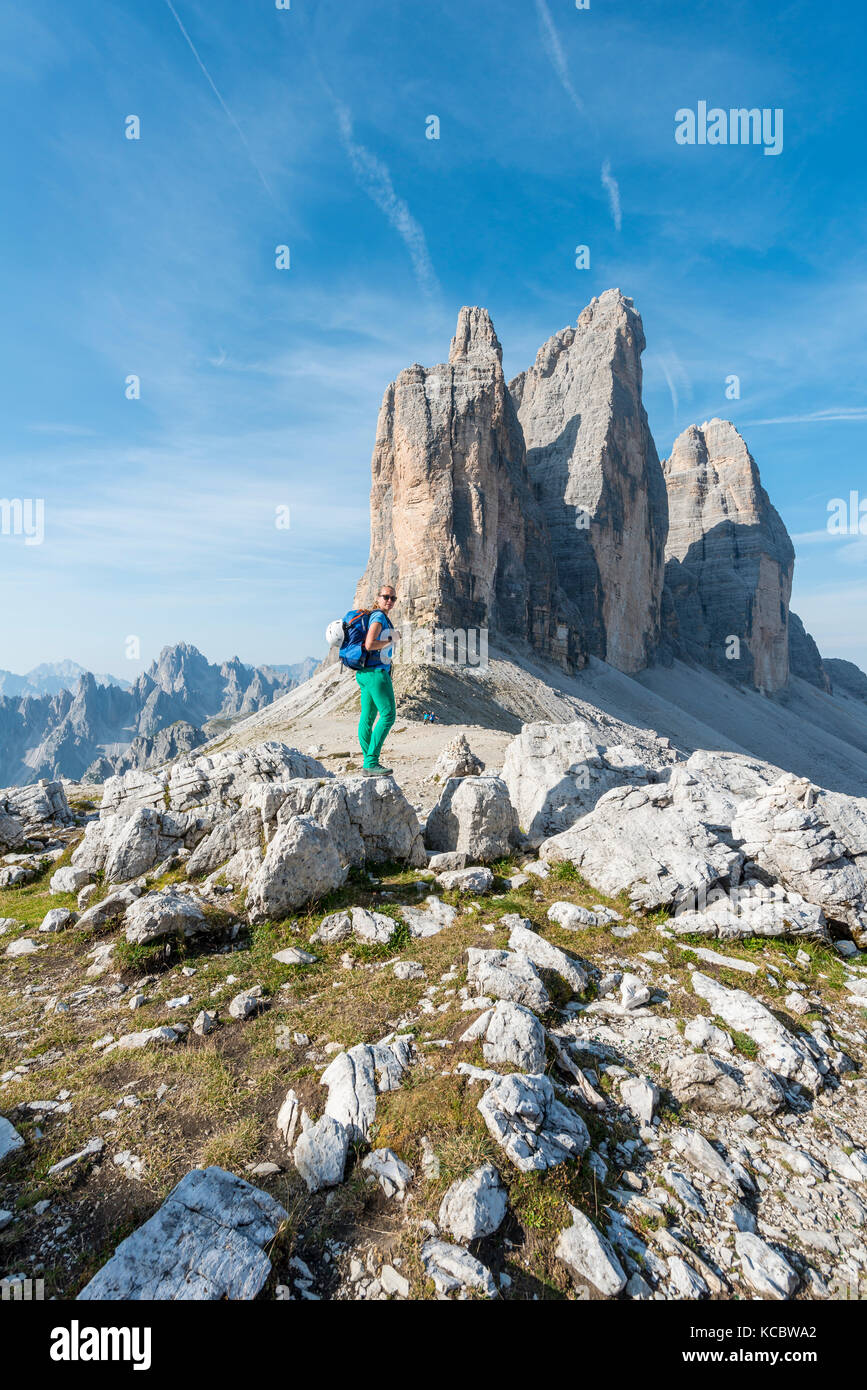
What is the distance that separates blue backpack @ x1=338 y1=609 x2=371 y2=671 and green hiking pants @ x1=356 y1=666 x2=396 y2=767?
351mm

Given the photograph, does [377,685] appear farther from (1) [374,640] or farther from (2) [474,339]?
(2) [474,339]

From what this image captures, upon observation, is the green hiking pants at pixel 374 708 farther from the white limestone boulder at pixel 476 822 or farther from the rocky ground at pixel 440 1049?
the white limestone boulder at pixel 476 822

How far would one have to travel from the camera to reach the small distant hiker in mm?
10125

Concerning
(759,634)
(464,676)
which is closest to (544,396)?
(759,634)

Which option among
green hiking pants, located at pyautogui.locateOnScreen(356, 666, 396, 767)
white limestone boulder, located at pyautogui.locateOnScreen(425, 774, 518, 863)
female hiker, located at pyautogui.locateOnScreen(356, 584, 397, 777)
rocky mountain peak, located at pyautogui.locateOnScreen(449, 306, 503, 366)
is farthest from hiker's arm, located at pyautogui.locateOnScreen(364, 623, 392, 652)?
rocky mountain peak, located at pyautogui.locateOnScreen(449, 306, 503, 366)

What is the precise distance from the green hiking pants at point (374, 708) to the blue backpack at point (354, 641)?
351 millimetres

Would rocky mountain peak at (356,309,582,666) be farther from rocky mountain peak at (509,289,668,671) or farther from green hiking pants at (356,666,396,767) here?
green hiking pants at (356,666,396,767)

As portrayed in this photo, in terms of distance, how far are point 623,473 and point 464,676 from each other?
5728 cm

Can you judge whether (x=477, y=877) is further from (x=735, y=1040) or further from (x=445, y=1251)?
(x=445, y=1251)

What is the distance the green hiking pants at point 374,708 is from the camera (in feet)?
34.6

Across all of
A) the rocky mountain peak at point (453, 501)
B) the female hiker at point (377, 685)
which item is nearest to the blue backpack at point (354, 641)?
the female hiker at point (377, 685)

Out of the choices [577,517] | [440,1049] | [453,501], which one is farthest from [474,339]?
[440,1049]

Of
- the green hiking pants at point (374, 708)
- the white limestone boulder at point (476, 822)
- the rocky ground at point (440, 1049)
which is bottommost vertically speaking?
the rocky ground at point (440, 1049)

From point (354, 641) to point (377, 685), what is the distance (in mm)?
920
